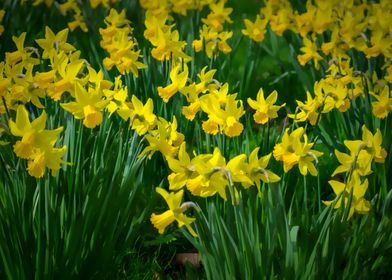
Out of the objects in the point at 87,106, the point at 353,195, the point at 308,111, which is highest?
the point at 87,106

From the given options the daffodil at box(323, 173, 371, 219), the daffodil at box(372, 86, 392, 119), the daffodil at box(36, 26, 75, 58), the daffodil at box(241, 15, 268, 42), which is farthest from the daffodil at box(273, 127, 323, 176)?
the daffodil at box(241, 15, 268, 42)

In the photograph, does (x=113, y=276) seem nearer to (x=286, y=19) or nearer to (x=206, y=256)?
(x=206, y=256)

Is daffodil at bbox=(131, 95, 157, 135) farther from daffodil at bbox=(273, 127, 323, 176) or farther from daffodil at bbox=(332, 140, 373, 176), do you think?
daffodil at bbox=(332, 140, 373, 176)

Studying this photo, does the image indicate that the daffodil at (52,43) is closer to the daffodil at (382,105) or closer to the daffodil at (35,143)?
the daffodil at (35,143)

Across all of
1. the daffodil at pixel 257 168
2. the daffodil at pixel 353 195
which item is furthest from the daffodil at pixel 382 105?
the daffodil at pixel 257 168

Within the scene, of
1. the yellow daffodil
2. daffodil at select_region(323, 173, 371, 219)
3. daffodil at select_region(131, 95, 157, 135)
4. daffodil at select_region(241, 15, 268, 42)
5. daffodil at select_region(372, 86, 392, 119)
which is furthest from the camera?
daffodil at select_region(241, 15, 268, 42)

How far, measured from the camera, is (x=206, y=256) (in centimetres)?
187

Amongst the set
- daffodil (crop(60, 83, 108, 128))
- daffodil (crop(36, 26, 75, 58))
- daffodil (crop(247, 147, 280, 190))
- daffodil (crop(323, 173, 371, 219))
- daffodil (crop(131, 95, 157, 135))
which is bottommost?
daffodil (crop(323, 173, 371, 219))

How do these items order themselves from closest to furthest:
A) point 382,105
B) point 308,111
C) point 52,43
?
1. point 308,111
2. point 382,105
3. point 52,43

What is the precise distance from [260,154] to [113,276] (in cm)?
72

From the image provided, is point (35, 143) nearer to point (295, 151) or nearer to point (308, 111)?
point (295, 151)

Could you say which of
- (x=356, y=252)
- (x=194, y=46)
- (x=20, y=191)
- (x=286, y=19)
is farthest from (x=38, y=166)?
(x=286, y=19)

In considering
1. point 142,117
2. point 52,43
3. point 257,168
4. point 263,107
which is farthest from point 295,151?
point 52,43

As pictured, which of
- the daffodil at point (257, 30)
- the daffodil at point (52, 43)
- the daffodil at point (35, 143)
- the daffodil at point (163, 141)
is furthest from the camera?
the daffodil at point (257, 30)
